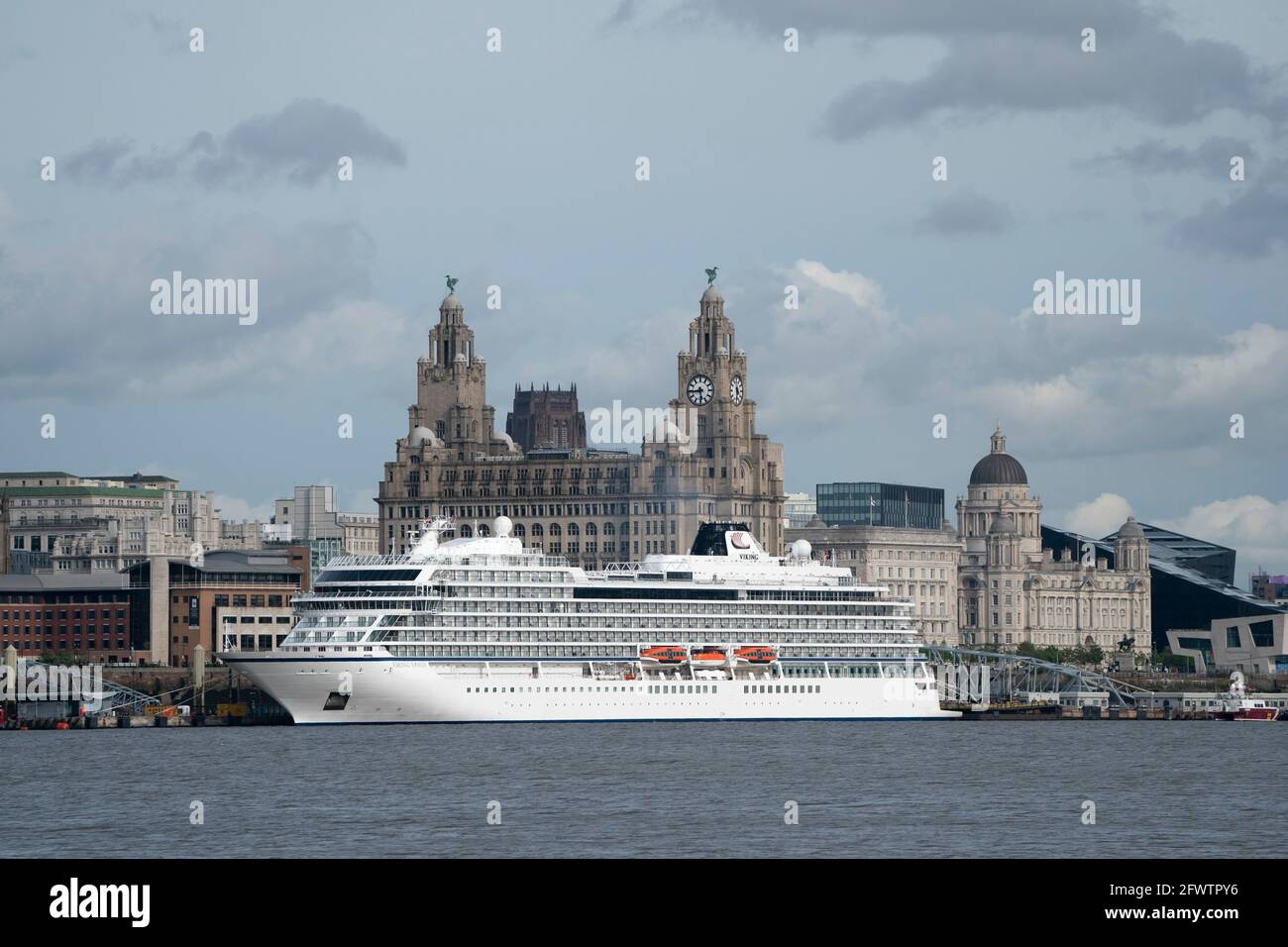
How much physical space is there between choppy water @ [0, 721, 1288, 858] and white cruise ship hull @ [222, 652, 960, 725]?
2.84 meters

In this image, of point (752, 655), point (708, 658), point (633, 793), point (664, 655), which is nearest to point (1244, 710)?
point (752, 655)

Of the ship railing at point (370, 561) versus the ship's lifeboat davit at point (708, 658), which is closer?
the ship railing at point (370, 561)

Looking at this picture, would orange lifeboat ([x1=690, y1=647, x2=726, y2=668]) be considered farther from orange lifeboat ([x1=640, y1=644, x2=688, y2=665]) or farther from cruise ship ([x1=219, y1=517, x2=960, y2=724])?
orange lifeboat ([x1=640, y1=644, x2=688, y2=665])

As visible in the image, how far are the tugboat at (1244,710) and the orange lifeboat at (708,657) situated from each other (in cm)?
5012

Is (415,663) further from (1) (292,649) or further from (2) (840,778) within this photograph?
(2) (840,778)

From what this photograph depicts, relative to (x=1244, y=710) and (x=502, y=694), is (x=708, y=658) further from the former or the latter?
(x=1244, y=710)

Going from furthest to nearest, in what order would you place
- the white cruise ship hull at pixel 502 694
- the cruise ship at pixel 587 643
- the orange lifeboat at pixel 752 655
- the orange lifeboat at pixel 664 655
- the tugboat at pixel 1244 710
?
the tugboat at pixel 1244 710, the orange lifeboat at pixel 752 655, the orange lifeboat at pixel 664 655, the cruise ship at pixel 587 643, the white cruise ship hull at pixel 502 694

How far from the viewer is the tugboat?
171500mm

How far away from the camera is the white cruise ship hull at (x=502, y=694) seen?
127m

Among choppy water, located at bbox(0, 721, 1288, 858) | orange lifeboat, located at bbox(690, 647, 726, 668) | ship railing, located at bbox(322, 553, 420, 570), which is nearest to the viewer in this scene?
choppy water, located at bbox(0, 721, 1288, 858)

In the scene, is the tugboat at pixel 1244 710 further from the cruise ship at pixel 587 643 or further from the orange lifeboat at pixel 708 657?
the orange lifeboat at pixel 708 657

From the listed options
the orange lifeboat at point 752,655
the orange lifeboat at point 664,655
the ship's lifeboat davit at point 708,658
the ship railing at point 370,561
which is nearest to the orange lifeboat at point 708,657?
the ship's lifeboat davit at point 708,658

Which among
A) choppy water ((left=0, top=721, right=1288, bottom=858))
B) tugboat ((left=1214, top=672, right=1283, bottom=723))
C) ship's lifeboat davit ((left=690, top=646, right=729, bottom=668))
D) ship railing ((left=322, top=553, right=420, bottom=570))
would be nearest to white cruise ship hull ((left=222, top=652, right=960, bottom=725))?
ship's lifeboat davit ((left=690, top=646, right=729, bottom=668))
